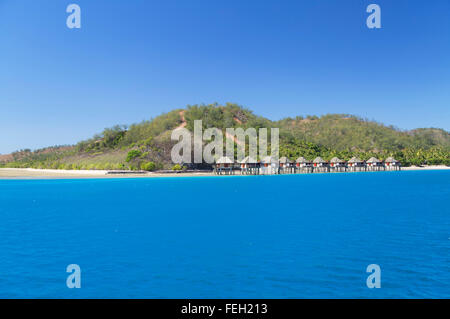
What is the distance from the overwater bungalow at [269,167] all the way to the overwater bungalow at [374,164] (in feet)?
133

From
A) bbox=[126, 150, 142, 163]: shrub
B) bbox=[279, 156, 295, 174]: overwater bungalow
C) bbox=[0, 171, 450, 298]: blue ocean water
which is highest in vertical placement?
bbox=[126, 150, 142, 163]: shrub

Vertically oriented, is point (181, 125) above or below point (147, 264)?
above

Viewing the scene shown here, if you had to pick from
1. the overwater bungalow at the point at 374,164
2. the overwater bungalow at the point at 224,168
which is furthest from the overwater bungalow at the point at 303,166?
the overwater bungalow at the point at 224,168

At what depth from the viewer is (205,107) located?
182875 millimetres

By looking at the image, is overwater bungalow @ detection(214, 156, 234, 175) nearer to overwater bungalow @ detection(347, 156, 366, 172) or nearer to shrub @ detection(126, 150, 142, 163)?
shrub @ detection(126, 150, 142, 163)

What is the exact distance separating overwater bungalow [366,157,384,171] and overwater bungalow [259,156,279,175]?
4042 cm

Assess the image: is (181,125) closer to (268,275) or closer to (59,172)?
(59,172)

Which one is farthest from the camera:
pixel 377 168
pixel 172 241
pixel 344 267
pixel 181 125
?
pixel 181 125

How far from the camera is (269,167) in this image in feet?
340

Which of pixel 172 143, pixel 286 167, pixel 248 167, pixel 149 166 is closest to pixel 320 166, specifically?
pixel 286 167

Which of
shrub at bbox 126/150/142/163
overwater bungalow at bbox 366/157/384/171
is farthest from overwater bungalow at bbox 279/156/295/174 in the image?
shrub at bbox 126/150/142/163

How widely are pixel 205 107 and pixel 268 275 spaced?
571 feet

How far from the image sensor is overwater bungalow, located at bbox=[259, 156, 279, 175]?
4060 inches
